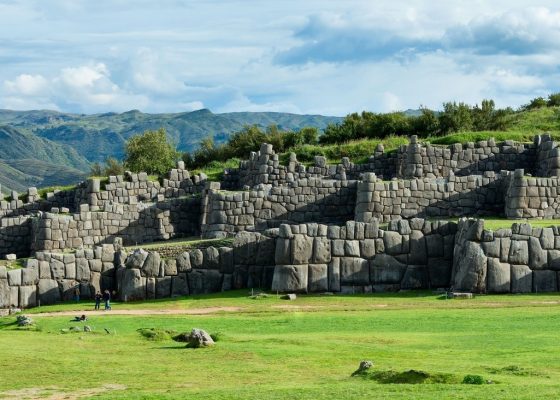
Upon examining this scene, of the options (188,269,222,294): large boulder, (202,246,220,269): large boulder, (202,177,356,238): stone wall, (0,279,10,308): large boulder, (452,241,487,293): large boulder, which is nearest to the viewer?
(452,241,487,293): large boulder

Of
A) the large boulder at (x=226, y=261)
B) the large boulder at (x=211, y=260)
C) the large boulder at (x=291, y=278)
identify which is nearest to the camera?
the large boulder at (x=291, y=278)

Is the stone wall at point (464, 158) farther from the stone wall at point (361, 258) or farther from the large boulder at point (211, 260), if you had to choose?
the large boulder at point (211, 260)

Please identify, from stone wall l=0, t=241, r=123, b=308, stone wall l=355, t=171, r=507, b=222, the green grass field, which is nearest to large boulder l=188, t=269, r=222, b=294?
stone wall l=0, t=241, r=123, b=308

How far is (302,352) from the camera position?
2262cm

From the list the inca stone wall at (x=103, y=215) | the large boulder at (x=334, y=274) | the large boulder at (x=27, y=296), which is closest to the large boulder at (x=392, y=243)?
the large boulder at (x=334, y=274)

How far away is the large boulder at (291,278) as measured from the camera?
36531 millimetres

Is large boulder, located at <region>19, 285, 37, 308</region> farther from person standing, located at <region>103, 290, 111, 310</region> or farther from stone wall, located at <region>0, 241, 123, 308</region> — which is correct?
person standing, located at <region>103, 290, 111, 310</region>

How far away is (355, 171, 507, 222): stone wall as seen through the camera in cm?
4481

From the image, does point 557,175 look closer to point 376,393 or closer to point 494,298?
point 494,298

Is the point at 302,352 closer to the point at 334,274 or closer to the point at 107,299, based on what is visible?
the point at 107,299

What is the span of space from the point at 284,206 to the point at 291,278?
35.3 feet

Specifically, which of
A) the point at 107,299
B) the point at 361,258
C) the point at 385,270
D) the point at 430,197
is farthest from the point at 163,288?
the point at 430,197

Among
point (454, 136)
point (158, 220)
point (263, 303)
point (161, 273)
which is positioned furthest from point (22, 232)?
point (454, 136)

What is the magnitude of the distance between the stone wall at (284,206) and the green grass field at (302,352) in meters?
12.7
